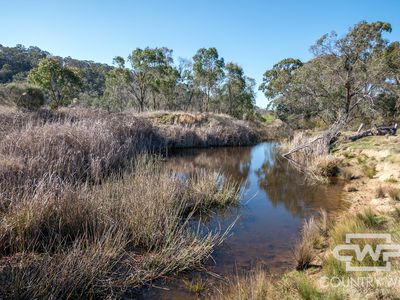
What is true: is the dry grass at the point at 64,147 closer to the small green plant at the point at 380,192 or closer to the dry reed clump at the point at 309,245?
the dry reed clump at the point at 309,245

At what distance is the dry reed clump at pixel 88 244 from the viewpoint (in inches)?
123

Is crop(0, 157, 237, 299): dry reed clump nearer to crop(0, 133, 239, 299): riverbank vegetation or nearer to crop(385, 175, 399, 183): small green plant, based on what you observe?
crop(0, 133, 239, 299): riverbank vegetation

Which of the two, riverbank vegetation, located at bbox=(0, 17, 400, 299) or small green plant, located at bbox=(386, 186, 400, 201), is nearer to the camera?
riverbank vegetation, located at bbox=(0, 17, 400, 299)

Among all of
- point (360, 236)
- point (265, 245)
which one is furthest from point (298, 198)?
point (360, 236)

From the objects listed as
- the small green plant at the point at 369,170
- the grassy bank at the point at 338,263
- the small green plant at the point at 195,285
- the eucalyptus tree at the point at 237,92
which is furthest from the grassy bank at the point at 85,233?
the eucalyptus tree at the point at 237,92

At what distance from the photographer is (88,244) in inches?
161

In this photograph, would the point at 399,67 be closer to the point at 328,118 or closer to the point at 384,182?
the point at 328,118

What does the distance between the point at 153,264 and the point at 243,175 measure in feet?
29.7

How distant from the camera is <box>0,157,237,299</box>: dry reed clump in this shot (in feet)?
10.3

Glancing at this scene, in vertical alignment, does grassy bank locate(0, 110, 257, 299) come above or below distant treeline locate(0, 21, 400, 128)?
below

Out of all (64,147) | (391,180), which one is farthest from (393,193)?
(64,147)

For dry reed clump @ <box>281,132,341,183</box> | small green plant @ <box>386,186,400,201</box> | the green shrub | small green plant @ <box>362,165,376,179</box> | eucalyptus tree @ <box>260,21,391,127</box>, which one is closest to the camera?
small green plant @ <box>386,186,400,201</box>

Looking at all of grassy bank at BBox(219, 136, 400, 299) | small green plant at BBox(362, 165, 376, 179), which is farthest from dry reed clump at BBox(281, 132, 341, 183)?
grassy bank at BBox(219, 136, 400, 299)

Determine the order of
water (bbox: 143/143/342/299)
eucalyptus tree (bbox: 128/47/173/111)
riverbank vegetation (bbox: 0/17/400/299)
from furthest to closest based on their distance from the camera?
eucalyptus tree (bbox: 128/47/173/111) < water (bbox: 143/143/342/299) < riverbank vegetation (bbox: 0/17/400/299)
